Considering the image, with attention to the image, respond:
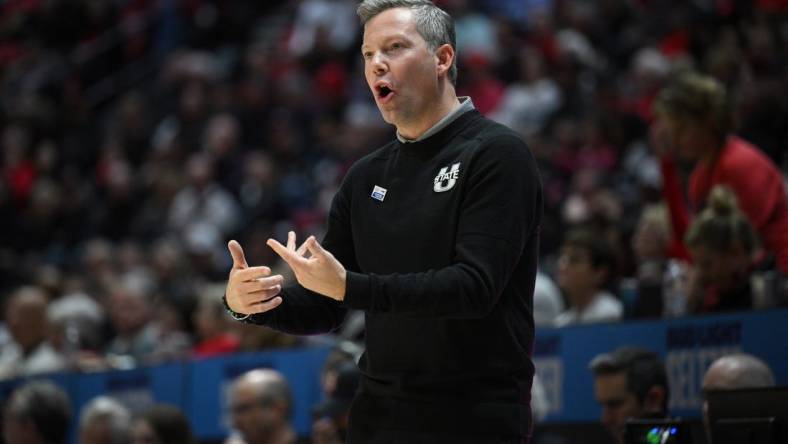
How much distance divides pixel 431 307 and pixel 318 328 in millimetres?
548

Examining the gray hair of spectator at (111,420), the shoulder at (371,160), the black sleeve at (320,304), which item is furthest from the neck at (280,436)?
the shoulder at (371,160)

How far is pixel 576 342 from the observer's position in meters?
5.66

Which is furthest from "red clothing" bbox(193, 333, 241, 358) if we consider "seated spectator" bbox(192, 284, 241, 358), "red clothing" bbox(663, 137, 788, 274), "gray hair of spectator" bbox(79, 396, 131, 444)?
"red clothing" bbox(663, 137, 788, 274)

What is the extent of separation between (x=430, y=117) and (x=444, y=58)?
0.16 m

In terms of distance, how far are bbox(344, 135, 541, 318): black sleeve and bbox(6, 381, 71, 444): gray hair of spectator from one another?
426 centimetres

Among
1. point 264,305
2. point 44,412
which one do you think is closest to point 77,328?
point 44,412

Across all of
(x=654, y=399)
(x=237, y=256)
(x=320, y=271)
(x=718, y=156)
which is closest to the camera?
(x=320, y=271)

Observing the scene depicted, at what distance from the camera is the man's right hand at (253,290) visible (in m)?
3.04

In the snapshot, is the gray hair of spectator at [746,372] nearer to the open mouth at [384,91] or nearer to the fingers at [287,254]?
the open mouth at [384,91]

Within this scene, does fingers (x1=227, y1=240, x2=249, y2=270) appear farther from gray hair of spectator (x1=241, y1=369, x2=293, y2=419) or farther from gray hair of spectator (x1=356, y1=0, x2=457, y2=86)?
gray hair of spectator (x1=241, y1=369, x2=293, y2=419)

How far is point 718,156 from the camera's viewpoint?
5773 mm

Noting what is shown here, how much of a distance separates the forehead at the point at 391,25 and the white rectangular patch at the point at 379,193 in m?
0.38

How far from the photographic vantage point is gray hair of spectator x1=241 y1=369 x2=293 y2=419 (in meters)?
6.14

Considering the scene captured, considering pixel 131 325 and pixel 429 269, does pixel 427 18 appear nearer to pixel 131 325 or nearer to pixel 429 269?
pixel 429 269
